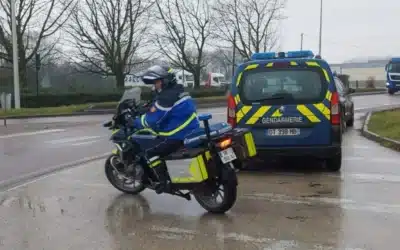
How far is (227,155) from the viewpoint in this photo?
6277 millimetres

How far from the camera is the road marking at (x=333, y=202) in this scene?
662 centimetres

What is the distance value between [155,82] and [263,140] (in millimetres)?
2773

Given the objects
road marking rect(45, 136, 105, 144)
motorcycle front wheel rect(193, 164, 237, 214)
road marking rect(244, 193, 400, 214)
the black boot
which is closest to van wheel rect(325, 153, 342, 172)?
road marking rect(244, 193, 400, 214)

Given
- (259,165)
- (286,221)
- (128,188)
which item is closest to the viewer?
(286,221)

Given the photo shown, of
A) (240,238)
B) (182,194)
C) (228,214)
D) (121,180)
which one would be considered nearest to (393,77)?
(121,180)

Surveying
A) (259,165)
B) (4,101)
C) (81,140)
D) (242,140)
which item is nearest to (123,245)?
(242,140)

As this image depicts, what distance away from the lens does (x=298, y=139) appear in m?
8.79

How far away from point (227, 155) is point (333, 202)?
1649mm

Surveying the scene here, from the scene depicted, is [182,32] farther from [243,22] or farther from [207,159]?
[207,159]

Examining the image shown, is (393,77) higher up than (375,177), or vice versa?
(393,77)

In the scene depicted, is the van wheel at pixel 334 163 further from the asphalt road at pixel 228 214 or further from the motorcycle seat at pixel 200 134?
the motorcycle seat at pixel 200 134

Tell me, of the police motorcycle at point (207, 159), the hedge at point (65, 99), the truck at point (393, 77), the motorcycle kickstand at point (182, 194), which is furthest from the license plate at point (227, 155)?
the truck at point (393, 77)

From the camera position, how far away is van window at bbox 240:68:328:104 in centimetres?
877

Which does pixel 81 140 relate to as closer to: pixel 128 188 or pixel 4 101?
pixel 128 188
